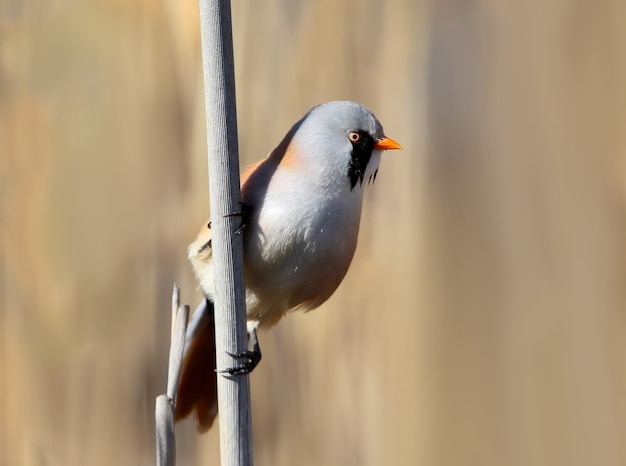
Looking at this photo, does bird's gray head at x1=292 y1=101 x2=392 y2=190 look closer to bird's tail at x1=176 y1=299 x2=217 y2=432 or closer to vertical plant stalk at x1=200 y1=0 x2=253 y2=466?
vertical plant stalk at x1=200 y1=0 x2=253 y2=466

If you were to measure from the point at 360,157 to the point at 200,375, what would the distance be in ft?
1.70

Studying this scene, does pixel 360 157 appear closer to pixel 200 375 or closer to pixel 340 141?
pixel 340 141

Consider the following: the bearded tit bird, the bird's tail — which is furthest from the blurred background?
the bearded tit bird

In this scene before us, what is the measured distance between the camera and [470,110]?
73.0 inches

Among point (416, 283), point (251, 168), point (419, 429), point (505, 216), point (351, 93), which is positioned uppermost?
point (351, 93)

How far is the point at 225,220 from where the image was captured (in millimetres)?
1260

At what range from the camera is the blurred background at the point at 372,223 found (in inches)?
72.1

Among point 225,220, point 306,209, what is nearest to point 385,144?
point 306,209

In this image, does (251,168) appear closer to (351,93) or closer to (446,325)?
(351,93)

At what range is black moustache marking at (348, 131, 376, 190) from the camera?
1505 millimetres

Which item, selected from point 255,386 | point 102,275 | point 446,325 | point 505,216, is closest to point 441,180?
point 505,216

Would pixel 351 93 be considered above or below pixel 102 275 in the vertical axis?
above

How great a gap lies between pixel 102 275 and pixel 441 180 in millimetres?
A: 716

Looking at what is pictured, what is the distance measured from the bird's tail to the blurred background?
0.13m
